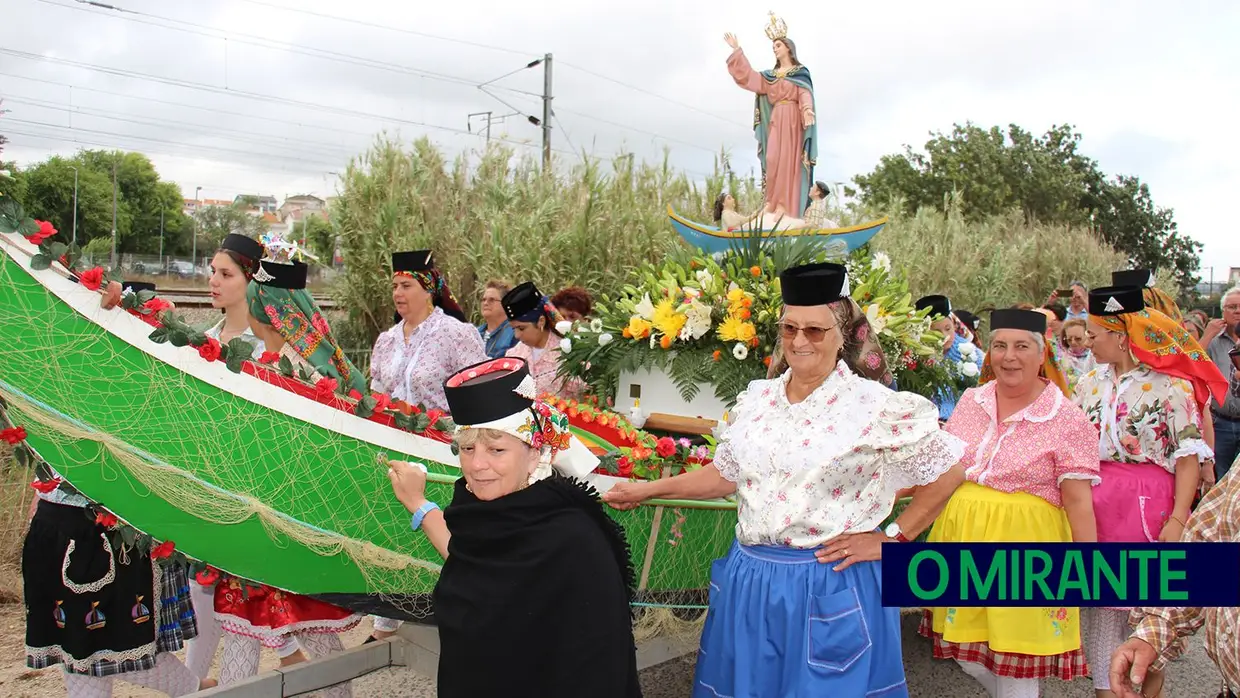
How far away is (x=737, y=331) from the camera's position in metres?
4.15

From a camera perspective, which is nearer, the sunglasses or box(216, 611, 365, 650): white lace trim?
the sunglasses

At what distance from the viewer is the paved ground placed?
14.8 ft

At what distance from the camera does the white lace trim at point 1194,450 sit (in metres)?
3.66

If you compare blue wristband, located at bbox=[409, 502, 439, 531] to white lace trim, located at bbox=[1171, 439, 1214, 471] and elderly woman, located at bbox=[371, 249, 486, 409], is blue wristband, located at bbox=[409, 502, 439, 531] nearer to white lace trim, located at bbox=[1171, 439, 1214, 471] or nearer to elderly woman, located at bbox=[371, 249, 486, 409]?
elderly woman, located at bbox=[371, 249, 486, 409]

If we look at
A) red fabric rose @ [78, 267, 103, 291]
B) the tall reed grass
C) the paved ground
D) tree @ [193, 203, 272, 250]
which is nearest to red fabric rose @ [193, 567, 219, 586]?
red fabric rose @ [78, 267, 103, 291]

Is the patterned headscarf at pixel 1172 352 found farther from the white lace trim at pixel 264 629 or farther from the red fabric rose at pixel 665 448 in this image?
the white lace trim at pixel 264 629

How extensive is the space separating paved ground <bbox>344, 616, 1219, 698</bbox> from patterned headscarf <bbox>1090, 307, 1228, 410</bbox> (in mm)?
1647

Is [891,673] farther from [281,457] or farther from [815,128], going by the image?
[815,128]

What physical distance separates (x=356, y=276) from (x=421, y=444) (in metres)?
8.53

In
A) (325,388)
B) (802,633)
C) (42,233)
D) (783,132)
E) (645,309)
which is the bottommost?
(802,633)

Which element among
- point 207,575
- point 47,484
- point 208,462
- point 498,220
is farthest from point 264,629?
point 498,220

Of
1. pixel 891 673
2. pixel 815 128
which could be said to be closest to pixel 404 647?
pixel 891 673

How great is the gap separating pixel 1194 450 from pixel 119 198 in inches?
2103

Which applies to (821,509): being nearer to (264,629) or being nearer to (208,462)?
(208,462)
